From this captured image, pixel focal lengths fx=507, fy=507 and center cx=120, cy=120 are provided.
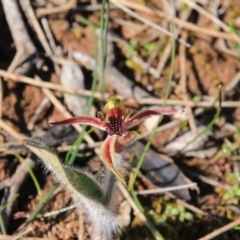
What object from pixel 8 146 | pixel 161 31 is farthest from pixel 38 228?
pixel 161 31

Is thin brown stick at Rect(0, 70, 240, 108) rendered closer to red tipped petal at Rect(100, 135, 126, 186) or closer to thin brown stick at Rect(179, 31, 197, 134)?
thin brown stick at Rect(179, 31, 197, 134)

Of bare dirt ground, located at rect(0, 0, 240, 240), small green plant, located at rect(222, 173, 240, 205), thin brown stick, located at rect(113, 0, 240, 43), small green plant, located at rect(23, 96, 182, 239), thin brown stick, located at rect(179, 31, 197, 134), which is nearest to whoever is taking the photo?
small green plant, located at rect(23, 96, 182, 239)

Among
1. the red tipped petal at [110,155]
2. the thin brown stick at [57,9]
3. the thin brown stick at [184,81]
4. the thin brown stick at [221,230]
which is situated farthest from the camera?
the thin brown stick at [57,9]

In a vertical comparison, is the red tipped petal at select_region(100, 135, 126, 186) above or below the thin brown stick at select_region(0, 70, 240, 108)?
above

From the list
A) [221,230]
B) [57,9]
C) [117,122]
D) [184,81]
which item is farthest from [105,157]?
[57,9]

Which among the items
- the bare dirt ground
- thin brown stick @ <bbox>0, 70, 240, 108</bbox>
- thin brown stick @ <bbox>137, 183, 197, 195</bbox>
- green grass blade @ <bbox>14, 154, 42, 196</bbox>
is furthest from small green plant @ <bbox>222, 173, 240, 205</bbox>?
green grass blade @ <bbox>14, 154, 42, 196</bbox>

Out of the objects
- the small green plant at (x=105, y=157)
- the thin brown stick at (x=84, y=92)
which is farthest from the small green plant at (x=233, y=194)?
the small green plant at (x=105, y=157)

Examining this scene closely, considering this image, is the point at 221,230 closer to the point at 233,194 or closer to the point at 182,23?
the point at 233,194

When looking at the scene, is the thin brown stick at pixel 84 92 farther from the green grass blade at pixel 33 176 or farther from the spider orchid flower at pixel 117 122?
the spider orchid flower at pixel 117 122

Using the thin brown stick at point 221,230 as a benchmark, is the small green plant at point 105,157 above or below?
above
